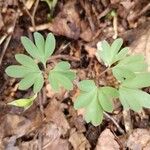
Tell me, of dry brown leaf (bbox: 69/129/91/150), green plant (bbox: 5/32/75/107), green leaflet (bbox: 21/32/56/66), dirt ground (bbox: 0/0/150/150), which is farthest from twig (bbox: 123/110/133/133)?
green leaflet (bbox: 21/32/56/66)

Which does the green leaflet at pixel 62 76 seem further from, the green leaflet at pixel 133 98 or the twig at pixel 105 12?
the twig at pixel 105 12

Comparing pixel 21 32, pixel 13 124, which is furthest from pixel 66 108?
pixel 21 32

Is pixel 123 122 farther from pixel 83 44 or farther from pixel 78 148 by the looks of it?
pixel 83 44

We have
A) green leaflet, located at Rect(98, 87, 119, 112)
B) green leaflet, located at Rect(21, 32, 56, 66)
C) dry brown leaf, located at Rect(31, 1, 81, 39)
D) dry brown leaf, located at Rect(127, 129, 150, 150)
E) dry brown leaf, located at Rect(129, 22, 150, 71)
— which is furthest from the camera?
dry brown leaf, located at Rect(31, 1, 81, 39)

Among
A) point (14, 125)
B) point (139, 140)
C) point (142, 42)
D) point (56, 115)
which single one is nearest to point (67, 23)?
point (142, 42)

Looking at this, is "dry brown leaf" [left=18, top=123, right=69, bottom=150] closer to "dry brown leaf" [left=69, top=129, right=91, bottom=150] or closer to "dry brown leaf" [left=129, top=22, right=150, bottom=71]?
"dry brown leaf" [left=69, top=129, right=91, bottom=150]

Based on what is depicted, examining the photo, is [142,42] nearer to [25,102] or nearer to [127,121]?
[127,121]
